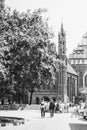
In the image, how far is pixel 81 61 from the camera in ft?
313

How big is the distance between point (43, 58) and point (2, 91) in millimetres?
4720

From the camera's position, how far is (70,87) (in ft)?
282

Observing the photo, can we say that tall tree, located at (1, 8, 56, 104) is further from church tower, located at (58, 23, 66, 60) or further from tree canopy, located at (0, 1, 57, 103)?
church tower, located at (58, 23, 66, 60)

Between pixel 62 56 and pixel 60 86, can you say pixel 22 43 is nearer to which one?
pixel 62 56

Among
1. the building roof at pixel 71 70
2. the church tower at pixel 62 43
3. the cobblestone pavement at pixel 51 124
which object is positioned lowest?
the cobblestone pavement at pixel 51 124

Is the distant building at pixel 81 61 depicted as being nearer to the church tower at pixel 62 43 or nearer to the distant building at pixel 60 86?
the distant building at pixel 60 86

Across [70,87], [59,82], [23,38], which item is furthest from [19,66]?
[70,87]

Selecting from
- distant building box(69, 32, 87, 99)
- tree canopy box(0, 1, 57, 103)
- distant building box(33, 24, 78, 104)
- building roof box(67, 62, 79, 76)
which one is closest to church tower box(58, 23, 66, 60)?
distant building box(33, 24, 78, 104)

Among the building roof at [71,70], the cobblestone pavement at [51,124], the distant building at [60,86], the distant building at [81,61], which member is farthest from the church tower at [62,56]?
the cobblestone pavement at [51,124]

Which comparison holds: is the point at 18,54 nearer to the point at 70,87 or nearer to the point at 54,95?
the point at 54,95

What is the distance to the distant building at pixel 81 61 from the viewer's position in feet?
309

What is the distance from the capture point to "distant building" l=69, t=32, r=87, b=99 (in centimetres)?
9406

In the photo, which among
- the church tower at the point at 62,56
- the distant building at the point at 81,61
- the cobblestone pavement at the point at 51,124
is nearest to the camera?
the cobblestone pavement at the point at 51,124

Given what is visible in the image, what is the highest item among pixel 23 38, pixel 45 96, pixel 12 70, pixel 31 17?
pixel 31 17
